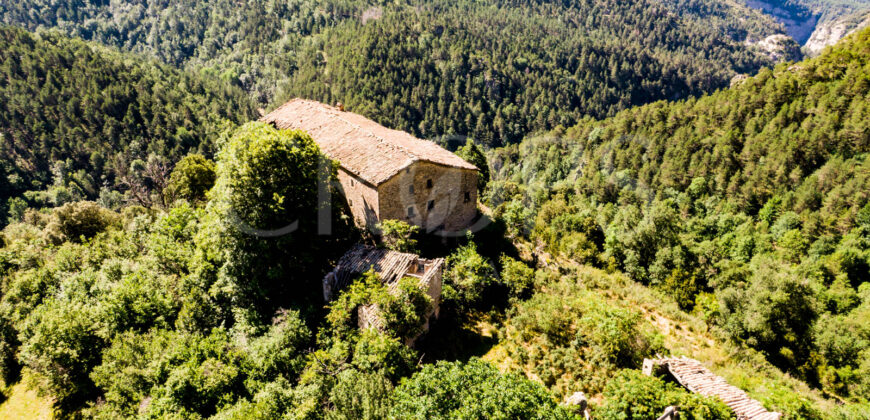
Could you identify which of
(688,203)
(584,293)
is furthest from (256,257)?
(688,203)

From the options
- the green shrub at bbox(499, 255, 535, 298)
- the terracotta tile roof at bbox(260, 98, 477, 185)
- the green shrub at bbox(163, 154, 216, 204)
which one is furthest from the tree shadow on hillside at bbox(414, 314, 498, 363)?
the green shrub at bbox(163, 154, 216, 204)

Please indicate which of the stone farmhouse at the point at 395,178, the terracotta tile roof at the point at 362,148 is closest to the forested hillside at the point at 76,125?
the terracotta tile roof at the point at 362,148

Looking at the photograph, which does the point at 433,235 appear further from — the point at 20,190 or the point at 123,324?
the point at 20,190

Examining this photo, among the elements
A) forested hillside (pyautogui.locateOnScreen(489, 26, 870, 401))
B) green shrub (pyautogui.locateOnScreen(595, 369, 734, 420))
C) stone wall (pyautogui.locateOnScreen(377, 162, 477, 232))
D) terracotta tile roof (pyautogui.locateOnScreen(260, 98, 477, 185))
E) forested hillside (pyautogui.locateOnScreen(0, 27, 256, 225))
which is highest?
terracotta tile roof (pyautogui.locateOnScreen(260, 98, 477, 185))

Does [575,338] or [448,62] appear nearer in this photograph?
[575,338]

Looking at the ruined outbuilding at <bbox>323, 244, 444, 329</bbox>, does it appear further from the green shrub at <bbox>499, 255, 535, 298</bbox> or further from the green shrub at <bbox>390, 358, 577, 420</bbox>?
the green shrub at <bbox>390, 358, 577, 420</bbox>

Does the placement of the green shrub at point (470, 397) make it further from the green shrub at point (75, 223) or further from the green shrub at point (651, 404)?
the green shrub at point (75, 223)

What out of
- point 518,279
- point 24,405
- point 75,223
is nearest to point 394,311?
point 518,279
